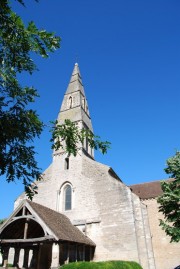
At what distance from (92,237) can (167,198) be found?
717cm

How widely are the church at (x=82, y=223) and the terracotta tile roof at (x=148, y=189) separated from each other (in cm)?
38

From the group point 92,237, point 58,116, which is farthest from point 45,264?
point 58,116

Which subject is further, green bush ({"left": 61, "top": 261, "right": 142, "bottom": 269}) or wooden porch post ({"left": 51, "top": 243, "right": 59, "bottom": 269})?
wooden porch post ({"left": 51, "top": 243, "right": 59, "bottom": 269})

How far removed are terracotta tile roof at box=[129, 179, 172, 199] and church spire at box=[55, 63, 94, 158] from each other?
739 centimetres

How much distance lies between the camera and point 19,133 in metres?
7.92

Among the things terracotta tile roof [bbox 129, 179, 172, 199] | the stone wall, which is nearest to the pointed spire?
the stone wall

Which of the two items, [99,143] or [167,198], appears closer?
[99,143]

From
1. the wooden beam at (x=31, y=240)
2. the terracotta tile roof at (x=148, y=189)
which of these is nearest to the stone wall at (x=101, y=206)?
the wooden beam at (x=31, y=240)

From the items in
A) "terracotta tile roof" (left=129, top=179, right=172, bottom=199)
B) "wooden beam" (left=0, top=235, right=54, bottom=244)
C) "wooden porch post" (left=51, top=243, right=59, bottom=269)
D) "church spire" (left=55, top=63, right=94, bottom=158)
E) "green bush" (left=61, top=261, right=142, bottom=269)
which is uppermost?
"church spire" (left=55, top=63, right=94, bottom=158)

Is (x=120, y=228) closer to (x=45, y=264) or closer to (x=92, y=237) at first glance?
(x=92, y=237)

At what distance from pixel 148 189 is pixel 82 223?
11761 millimetres

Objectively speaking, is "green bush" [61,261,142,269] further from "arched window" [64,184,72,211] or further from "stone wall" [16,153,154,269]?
"arched window" [64,184,72,211]

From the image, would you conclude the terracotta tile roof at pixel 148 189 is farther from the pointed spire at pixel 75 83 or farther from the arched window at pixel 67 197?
the pointed spire at pixel 75 83

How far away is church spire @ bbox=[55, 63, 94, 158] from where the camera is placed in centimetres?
2734
